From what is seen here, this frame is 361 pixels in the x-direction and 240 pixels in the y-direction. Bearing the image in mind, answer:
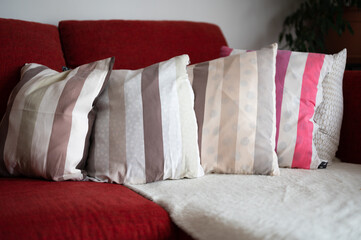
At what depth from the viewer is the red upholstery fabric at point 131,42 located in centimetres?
150

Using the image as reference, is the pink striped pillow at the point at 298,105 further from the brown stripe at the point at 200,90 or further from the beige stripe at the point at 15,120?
the beige stripe at the point at 15,120

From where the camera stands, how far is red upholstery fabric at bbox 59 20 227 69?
58.9 inches

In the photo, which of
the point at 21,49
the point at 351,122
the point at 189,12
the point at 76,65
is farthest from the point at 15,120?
the point at 189,12

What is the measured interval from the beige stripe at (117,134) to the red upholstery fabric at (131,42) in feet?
1.18

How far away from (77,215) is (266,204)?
0.43 m

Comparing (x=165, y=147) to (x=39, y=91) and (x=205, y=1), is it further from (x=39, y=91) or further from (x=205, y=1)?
(x=205, y=1)

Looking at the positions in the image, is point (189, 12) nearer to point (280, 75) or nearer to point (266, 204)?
point (280, 75)

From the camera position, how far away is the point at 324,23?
2018 mm

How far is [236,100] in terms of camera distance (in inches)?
46.1

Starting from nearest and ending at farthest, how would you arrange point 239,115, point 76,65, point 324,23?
point 239,115, point 76,65, point 324,23

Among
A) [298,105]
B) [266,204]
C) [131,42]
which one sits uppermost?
[131,42]

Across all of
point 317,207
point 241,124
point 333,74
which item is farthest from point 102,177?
point 333,74

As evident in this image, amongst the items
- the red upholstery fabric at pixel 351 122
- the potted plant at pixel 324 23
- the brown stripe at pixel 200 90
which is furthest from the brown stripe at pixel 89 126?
the potted plant at pixel 324 23

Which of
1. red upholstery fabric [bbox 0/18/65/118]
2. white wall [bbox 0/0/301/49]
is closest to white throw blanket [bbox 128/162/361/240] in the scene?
red upholstery fabric [bbox 0/18/65/118]
